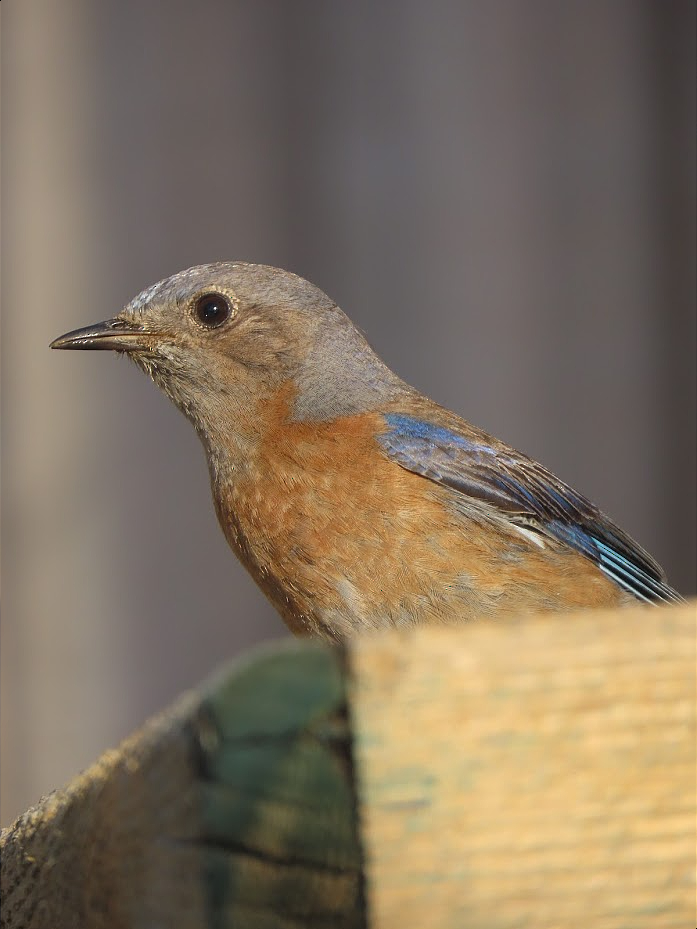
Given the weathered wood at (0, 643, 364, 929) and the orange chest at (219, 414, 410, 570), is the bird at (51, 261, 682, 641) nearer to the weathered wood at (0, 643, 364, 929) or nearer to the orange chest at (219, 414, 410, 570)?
the orange chest at (219, 414, 410, 570)

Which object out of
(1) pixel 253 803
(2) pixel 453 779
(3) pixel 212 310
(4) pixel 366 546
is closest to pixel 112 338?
(3) pixel 212 310

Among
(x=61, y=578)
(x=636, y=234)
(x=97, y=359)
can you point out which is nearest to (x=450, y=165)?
(x=636, y=234)

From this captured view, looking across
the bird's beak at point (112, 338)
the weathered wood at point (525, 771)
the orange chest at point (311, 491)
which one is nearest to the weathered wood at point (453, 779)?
the weathered wood at point (525, 771)

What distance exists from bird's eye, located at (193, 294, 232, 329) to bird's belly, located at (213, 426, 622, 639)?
0.61 metres

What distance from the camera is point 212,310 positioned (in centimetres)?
396

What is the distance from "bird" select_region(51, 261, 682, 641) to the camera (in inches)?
127

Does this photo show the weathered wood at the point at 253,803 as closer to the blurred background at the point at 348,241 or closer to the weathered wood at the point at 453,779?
the weathered wood at the point at 453,779

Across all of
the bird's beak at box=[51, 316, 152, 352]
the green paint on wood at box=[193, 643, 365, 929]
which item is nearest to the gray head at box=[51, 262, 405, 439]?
the bird's beak at box=[51, 316, 152, 352]

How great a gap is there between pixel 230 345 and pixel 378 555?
99cm

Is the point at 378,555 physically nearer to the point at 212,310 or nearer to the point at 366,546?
the point at 366,546

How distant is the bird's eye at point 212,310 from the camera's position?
3.95m

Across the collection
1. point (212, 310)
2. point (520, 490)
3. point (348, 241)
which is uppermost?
point (212, 310)

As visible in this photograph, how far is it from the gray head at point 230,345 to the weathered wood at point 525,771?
245 cm

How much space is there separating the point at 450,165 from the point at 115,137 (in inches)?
74.5
